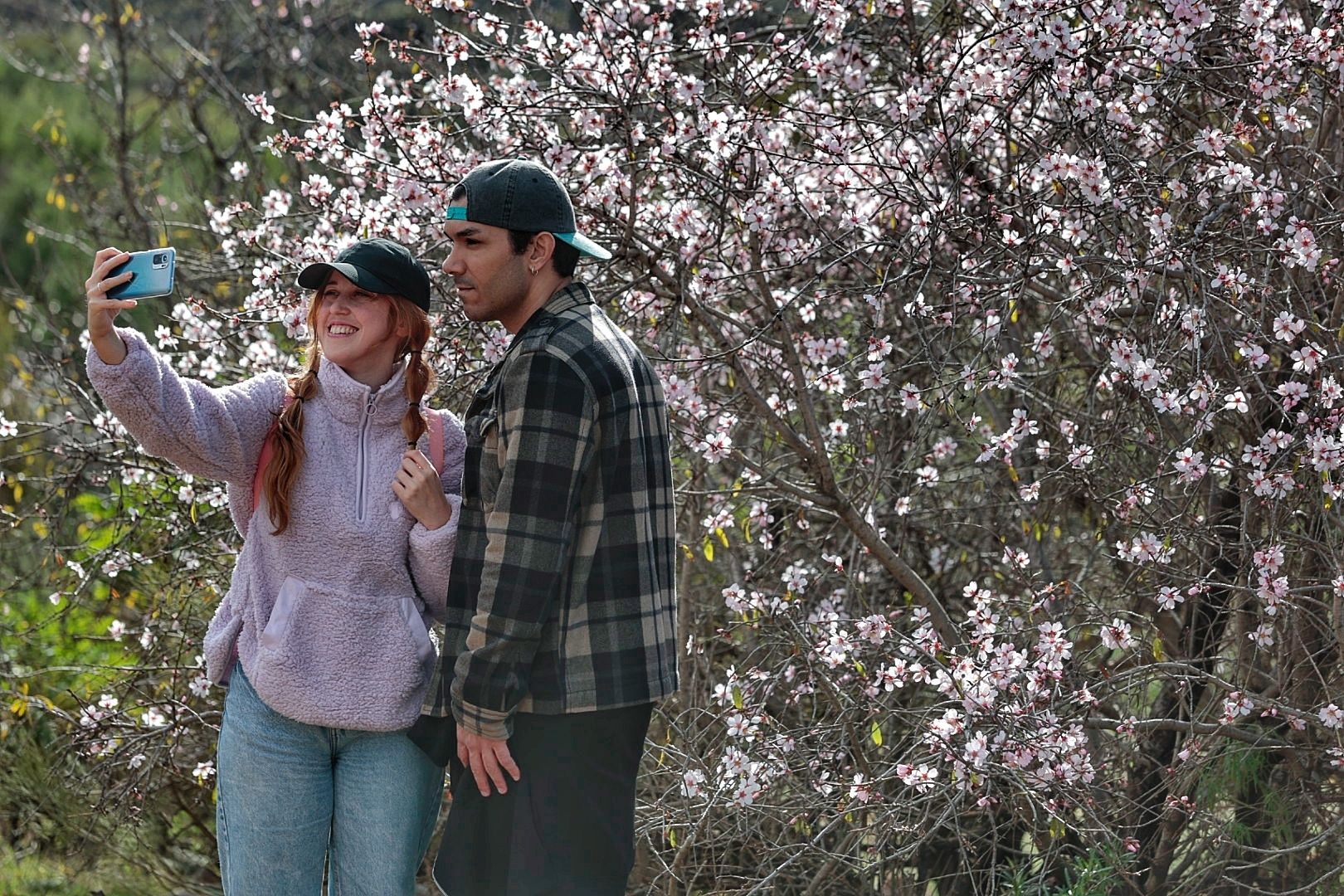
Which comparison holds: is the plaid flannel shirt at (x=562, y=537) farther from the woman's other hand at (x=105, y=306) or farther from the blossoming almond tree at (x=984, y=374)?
the blossoming almond tree at (x=984, y=374)

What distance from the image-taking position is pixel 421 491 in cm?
247

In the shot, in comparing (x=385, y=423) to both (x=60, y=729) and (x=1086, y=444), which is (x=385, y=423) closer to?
(x=1086, y=444)

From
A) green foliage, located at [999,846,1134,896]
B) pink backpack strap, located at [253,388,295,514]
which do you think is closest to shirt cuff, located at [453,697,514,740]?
pink backpack strap, located at [253,388,295,514]

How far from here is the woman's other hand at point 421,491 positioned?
2.47 metres

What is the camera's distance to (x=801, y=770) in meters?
3.81

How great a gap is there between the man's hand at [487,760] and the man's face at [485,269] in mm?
714

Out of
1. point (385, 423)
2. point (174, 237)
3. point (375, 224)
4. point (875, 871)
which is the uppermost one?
point (174, 237)

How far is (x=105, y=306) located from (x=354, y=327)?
1.49ft

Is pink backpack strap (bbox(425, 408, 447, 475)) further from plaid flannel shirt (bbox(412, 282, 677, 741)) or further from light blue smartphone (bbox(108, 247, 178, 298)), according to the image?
light blue smartphone (bbox(108, 247, 178, 298))

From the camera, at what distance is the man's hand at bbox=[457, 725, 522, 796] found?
231 centimetres

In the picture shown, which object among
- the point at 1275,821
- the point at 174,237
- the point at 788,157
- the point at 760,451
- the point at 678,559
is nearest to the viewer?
the point at 788,157

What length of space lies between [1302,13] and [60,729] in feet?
14.8

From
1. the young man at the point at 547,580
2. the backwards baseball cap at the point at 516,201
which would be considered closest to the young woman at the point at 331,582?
the young man at the point at 547,580

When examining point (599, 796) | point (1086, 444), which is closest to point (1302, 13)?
point (1086, 444)
